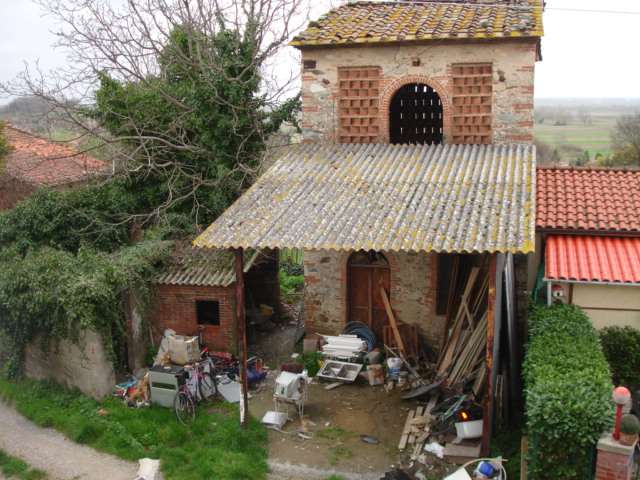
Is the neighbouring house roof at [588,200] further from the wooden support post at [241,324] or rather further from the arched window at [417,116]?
the wooden support post at [241,324]

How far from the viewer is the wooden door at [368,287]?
14.1 meters

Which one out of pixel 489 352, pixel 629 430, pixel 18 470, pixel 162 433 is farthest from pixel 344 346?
pixel 629 430

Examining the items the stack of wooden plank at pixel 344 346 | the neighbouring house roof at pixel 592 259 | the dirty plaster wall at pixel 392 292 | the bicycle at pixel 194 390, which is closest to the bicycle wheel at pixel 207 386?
the bicycle at pixel 194 390

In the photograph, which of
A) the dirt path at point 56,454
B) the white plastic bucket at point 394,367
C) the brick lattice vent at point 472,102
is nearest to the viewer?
the dirt path at point 56,454

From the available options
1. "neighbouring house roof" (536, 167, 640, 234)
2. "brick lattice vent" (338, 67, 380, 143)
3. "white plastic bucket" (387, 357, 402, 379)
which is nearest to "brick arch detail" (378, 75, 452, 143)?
"brick lattice vent" (338, 67, 380, 143)

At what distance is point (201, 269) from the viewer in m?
14.4

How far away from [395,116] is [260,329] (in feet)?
24.7

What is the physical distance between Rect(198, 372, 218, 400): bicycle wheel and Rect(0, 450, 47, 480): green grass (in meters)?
3.16

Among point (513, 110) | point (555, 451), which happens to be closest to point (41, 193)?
point (513, 110)

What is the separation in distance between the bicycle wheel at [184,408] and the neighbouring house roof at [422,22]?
314 inches

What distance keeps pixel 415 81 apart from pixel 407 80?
0.60 ft

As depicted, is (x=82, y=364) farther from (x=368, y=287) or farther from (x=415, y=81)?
(x=415, y=81)

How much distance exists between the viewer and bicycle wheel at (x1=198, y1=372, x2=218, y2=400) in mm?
12238

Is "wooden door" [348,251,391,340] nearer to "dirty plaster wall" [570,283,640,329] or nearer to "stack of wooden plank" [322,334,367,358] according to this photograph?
"stack of wooden plank" [322,334,367,358]
